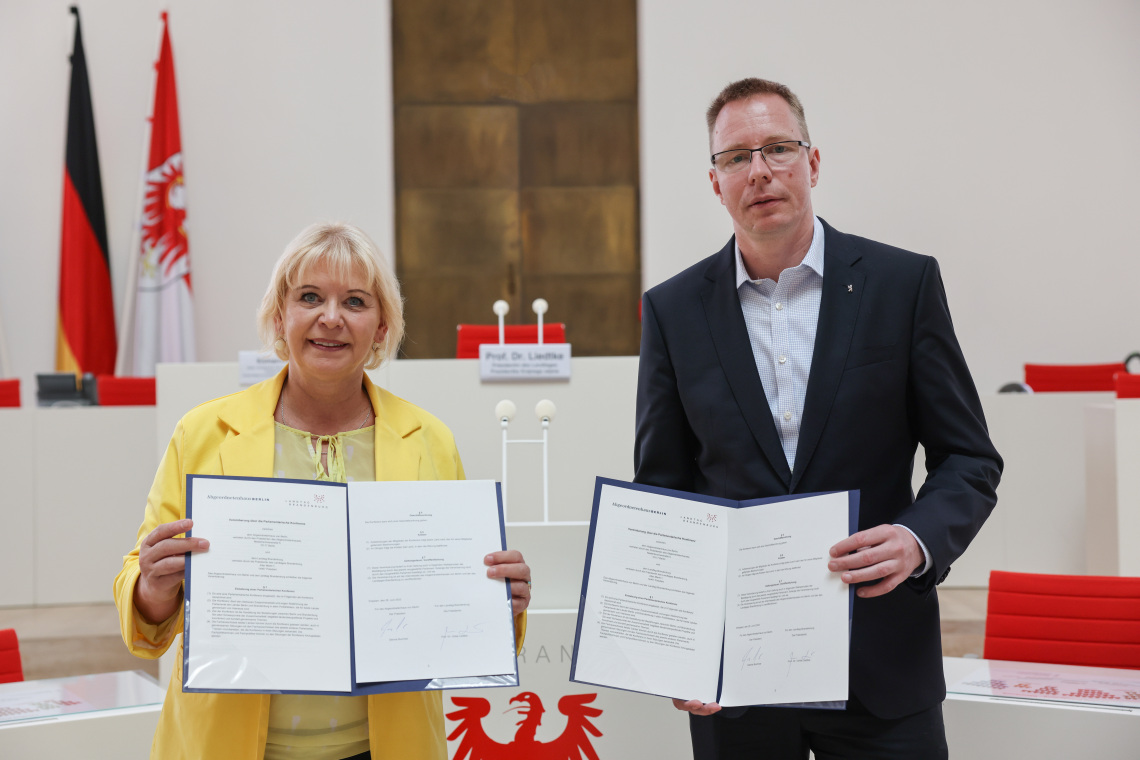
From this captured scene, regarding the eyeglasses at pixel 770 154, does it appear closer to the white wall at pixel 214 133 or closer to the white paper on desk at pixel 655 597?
the white paper on desk at pixel 655 597

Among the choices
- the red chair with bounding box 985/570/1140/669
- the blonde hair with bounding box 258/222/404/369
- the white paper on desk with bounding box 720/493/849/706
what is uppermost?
the blonde hair with bounding box 258/222/404/369

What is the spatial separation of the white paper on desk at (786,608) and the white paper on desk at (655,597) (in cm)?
3

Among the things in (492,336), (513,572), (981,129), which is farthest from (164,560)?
(981,129)

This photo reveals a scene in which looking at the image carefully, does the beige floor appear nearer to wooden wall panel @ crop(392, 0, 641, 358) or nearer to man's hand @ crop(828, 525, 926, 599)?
man's hand @ crop(828, 525, 926, 599)

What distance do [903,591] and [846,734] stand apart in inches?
9.7

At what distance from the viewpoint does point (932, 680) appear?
151 cm

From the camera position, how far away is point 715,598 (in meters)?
1.40

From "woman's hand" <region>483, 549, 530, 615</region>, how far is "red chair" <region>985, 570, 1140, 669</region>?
4.80 ft

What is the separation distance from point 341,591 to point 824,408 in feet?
2.67

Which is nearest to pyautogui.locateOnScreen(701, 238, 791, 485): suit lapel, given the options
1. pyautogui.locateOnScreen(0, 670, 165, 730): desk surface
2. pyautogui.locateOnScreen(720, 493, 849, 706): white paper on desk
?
pyautogui.locateOnScreen(720, 493, 849, 706): white paper on desk

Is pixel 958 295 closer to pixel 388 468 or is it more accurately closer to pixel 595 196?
pixel 595 196

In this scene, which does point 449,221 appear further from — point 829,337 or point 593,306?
point 829,337

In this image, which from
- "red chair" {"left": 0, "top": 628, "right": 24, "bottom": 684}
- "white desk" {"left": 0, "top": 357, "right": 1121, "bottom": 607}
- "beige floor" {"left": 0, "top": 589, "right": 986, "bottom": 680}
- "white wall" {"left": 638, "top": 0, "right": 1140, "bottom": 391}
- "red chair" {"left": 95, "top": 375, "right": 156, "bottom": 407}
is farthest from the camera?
"white wall" {"left": 638, "top": 0, "right": 1140, "bottom": 391}

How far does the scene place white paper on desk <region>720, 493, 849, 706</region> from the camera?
4.41 feet
